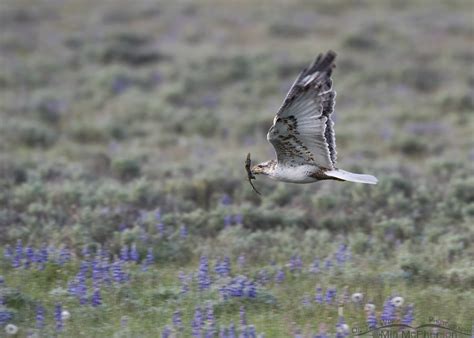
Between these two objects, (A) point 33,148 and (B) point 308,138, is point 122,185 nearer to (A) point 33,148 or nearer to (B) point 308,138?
(A) point 33,148

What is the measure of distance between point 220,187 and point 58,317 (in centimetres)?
425

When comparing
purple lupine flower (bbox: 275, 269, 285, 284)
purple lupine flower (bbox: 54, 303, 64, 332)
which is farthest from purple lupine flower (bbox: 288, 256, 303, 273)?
purple lupine flower (bbox: 54, 303, 64, 332)

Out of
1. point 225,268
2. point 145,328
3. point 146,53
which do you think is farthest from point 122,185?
point 146,53

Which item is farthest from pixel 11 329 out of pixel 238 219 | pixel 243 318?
pixel 238 219

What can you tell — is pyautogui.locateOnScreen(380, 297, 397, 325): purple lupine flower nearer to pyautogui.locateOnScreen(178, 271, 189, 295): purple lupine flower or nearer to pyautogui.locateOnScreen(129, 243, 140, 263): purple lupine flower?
pyautogui.locateOnScreen(178, 271, 189, 295): purple lupine flower

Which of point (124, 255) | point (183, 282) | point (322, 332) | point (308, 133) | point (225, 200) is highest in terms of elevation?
point (308, 133)

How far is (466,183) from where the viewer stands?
8.78 m

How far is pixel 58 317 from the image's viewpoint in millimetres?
5137

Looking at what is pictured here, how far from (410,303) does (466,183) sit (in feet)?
11.8

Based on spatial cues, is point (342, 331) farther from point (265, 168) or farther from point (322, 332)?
point (265, 168)

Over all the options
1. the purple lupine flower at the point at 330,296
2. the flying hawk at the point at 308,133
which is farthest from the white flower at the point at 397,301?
the flying hawk at the point at 308,133

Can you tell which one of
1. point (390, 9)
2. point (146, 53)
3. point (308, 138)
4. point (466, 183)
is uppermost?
point (390, 9)

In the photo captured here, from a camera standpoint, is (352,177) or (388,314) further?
(352,177)

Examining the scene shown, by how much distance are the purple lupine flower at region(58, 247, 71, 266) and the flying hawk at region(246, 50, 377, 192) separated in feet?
5.49
